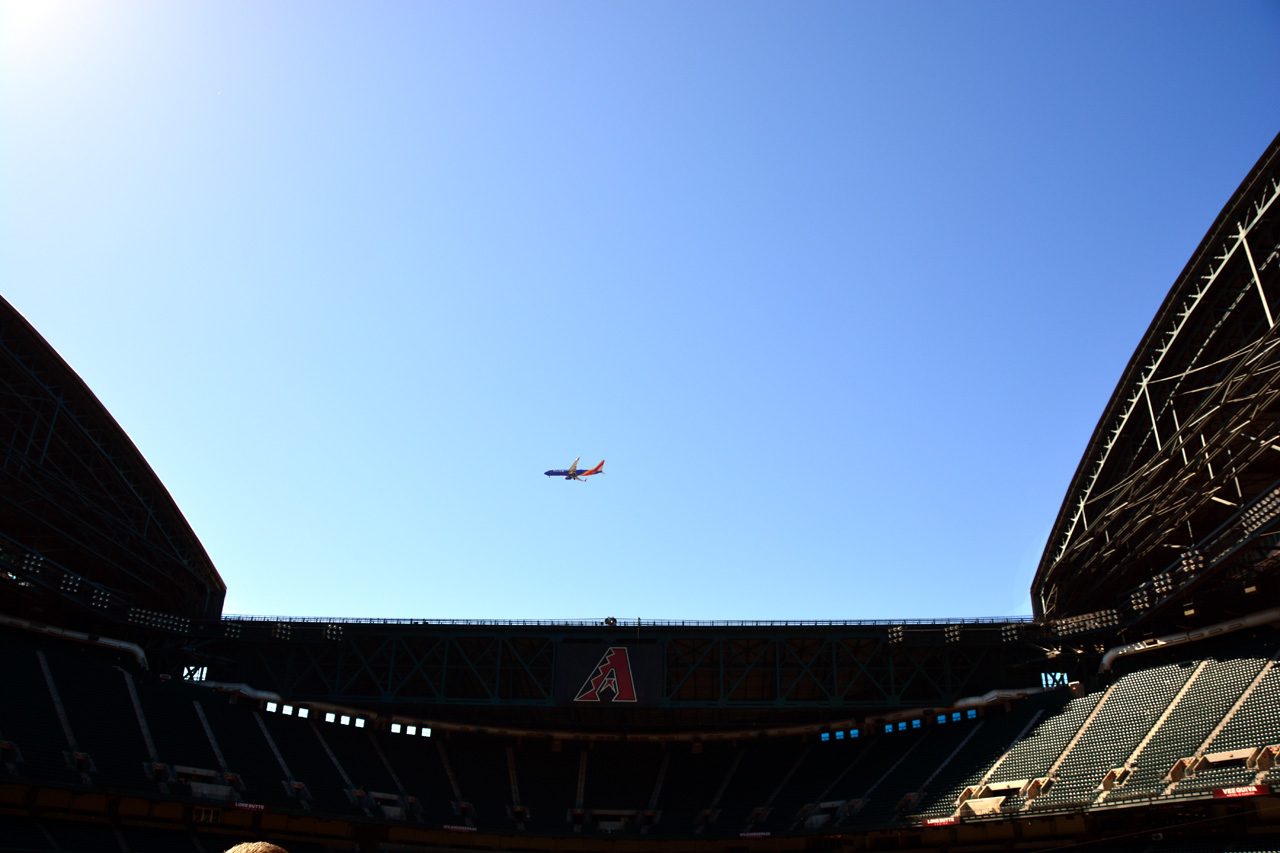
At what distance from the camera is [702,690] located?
221ft

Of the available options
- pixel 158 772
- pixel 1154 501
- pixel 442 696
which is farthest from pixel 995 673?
pixel 158 772

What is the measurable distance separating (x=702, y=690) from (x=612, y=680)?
27.6 feet

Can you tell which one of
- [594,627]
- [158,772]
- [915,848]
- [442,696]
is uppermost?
[594,627]

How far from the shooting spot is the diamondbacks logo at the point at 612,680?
61.8 m

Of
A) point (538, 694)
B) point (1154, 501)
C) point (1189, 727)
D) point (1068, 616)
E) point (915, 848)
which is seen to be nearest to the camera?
point (1189, 727)

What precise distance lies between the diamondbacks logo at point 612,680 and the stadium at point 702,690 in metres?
0.16

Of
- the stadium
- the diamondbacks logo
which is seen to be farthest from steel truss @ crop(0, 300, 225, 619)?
the diamondbacks logo

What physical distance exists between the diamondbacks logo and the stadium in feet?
0.51

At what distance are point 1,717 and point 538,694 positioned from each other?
32645 millimetres

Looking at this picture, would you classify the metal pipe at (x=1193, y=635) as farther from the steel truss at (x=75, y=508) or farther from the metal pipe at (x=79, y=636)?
the metal pipe at (x=79, y=636)

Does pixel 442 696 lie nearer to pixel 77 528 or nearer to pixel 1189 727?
pixel 77 528

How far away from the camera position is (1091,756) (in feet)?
163

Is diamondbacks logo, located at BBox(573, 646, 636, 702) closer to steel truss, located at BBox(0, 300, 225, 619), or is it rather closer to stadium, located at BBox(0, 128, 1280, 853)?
stadium, located at BBox(0, 128, 1280, 853)

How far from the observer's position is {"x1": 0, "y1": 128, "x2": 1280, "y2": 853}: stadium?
46188mm
